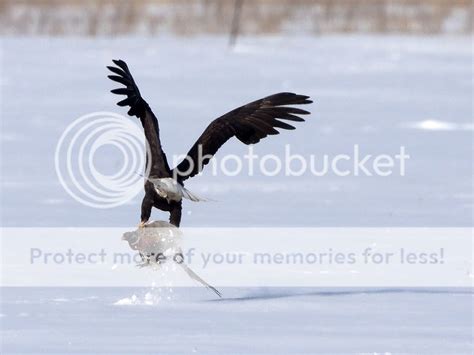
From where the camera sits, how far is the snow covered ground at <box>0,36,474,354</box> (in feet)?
14.6

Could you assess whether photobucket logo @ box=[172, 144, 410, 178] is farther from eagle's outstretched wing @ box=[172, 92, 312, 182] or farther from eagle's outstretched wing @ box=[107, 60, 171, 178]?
eagle's outstretched wing @ box=[107, 60, 171, 178]

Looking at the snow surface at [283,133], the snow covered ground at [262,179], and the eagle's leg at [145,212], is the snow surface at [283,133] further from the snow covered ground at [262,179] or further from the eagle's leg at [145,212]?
the eagle's leg at [145,212]

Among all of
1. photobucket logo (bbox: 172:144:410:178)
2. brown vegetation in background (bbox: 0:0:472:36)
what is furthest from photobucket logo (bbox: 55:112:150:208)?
brown vegetation in background (bbox: 0:0:472:36)

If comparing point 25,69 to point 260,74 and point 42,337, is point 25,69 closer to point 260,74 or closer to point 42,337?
point 260,74

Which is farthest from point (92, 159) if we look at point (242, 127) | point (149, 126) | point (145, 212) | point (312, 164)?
point (145, 212)

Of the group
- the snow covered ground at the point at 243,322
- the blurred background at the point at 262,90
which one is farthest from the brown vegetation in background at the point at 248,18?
the snow covered ground at the point at 243,322

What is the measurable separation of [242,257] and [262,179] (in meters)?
2.99

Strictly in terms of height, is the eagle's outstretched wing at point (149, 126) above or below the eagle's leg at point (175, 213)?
above

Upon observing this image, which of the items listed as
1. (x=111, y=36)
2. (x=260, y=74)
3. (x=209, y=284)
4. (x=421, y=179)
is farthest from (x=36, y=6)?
(x=209, y=284)

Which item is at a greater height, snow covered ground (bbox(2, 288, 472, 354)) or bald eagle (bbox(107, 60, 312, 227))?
bald eagle (bbox(107, 60, 312, 227))

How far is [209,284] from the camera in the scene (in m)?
5.42

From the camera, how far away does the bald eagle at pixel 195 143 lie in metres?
4.97

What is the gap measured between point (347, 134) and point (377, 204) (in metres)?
3.33

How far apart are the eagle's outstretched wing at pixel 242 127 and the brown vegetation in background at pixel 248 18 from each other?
15.1 m
